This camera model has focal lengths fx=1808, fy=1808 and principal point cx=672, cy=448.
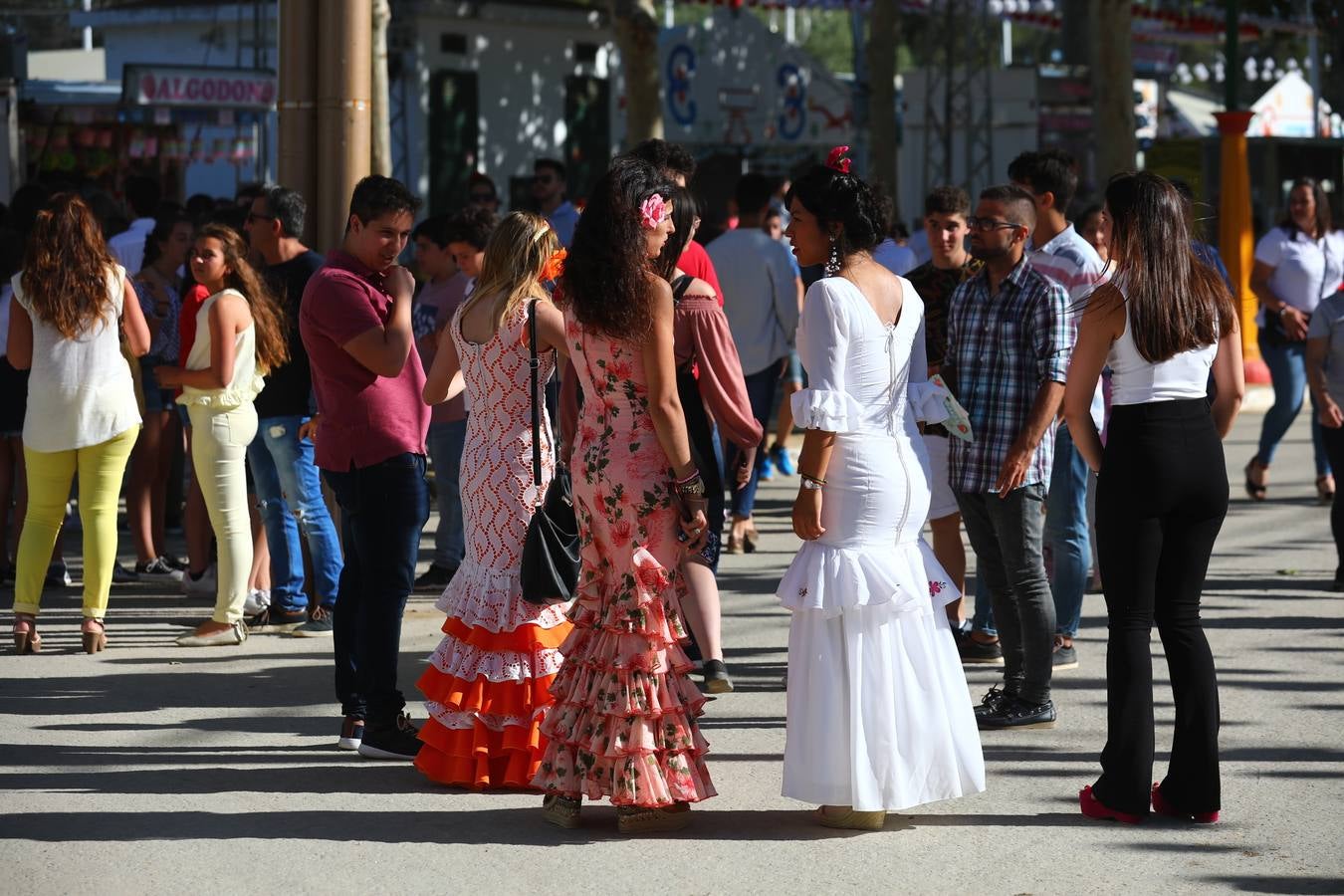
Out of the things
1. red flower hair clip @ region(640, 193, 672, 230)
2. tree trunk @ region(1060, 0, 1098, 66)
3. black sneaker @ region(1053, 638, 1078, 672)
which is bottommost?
black sneaker @ region(1053, 638, 1078, 672)

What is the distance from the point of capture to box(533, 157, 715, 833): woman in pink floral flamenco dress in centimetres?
536

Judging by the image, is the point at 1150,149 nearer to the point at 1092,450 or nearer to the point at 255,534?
the point at 255,534

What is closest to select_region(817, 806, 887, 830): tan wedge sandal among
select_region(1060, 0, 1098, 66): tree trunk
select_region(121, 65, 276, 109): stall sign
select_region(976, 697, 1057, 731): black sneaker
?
select_region(976, 697, 1057, 731): black sneaker

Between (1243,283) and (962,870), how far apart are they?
15.7 meters

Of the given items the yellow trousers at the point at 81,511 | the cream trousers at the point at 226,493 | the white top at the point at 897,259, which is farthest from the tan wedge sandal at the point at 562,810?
the white top at the point at 897,259

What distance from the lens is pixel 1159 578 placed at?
18.2ft

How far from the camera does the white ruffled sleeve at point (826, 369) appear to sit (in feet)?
17.4

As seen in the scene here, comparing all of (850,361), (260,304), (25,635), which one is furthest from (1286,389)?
(25,635)

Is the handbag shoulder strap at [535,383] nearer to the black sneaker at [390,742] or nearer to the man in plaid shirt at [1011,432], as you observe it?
the black sneaker at [390,742]

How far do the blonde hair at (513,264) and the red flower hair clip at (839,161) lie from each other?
0.97 meters

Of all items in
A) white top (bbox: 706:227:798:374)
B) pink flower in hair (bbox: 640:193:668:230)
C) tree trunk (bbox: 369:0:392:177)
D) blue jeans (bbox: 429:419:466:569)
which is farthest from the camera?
tree trunk (bbox: 369:0:392:177)

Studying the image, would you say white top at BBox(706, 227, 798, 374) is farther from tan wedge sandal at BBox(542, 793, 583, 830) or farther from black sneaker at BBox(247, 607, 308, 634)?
tan wedge sandal at BBox(542, 793, 583, 830)

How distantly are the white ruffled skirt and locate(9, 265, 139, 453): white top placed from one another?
391 centimetres

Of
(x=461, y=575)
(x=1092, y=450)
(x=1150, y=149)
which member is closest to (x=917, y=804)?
(x=1092, y=450)
